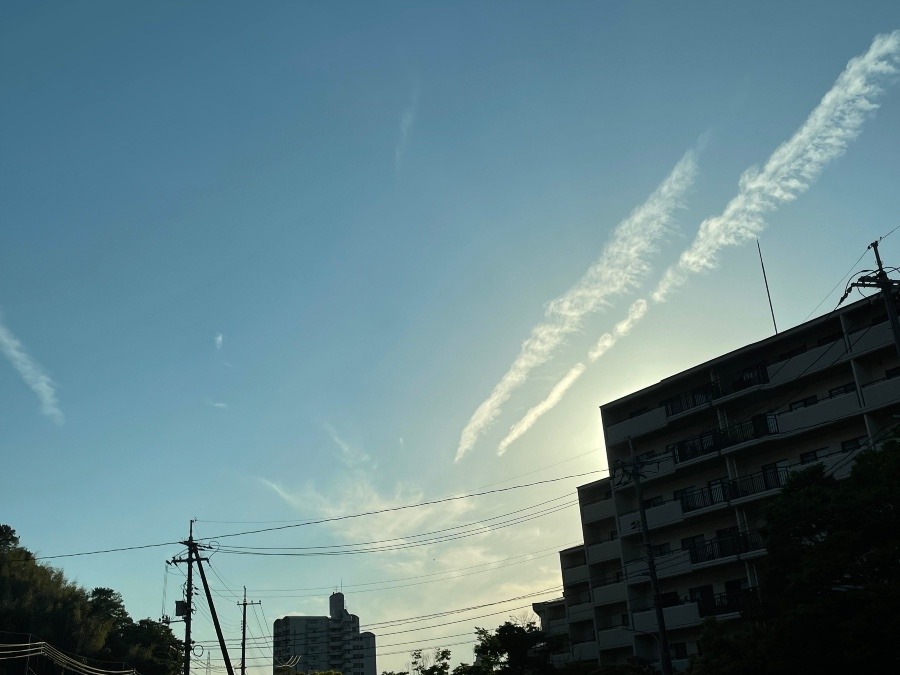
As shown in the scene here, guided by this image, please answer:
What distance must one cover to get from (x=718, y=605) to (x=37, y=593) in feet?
183

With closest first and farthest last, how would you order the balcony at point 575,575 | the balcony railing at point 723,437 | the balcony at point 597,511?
1. the balcony railing at point 723,437
2. the balcony at point 597,511
3. the balcony at point 575,575

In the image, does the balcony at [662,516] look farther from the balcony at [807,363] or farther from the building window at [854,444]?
the building window at [854,444]

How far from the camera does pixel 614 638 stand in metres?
60.2

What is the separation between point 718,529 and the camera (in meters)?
54.7

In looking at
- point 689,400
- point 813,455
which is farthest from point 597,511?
point 813,455

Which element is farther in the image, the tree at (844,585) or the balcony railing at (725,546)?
the balcony railing at (725,546)

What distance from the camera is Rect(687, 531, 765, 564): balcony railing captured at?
51625mm

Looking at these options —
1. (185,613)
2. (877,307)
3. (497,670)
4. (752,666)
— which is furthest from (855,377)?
(185,613)

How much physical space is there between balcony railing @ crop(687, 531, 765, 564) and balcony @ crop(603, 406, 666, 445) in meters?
8.56

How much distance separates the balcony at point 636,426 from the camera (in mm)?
59281

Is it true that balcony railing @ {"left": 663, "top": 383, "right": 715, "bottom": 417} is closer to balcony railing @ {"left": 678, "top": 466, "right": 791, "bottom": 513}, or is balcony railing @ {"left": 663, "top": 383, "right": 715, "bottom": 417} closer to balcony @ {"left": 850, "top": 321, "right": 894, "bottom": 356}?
balcony railing @ {"left": 678, "top": 466, "right": 791, "bottom": 513}

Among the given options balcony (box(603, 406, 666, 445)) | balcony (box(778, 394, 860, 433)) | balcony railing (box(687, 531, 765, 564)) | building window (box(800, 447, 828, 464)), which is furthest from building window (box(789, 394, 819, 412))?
balcony (box(603, 406, 666, 445))

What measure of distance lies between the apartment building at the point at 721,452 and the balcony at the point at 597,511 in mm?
109

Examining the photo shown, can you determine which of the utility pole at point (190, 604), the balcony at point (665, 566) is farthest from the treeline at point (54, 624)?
the balcony at point (665, 566)
